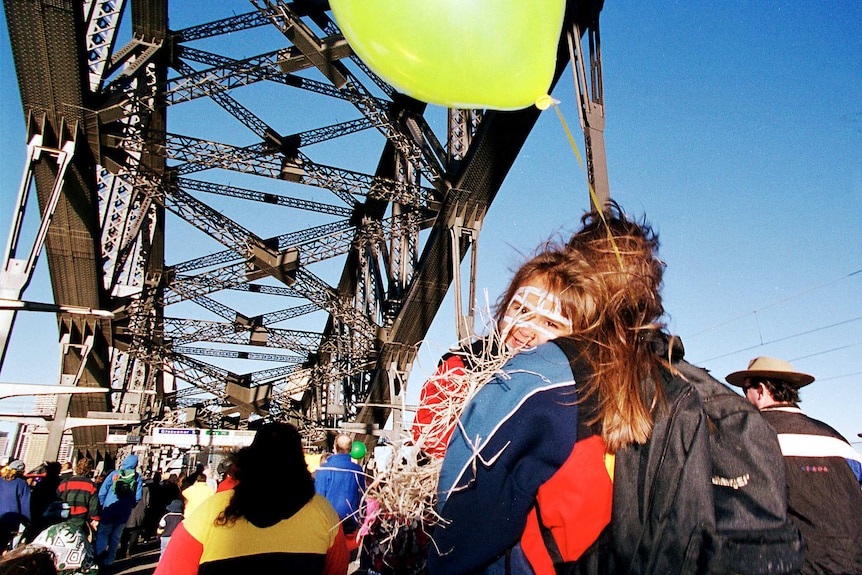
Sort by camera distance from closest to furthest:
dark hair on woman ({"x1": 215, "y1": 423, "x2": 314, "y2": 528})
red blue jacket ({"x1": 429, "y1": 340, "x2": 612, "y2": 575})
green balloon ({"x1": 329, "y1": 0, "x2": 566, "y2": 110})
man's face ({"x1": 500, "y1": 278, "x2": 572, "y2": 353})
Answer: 1. red blue jacket ({"x1": 429, "y1": 340, "x2": 612, "y2": 575})
2. man's face ({"x1": 500, "y1": 278, "x2": 572, "y2": 353})
3. green balloon ({"x1": 329, "y1": 0, "x2": 566, "y2": 110})
4. dark hair on woman ({"x1": 215, "y1": 423, "x2": 314, "y2": 528})

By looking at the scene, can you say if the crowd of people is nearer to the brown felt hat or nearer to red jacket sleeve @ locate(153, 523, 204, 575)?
red jacket sleeve @ locate(153, 523, 204, 575)

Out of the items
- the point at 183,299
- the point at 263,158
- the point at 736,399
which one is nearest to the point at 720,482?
the point at 736,399

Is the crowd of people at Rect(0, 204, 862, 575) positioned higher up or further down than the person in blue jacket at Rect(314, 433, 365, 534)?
higher up

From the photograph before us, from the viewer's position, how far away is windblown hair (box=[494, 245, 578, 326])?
1.36 meters

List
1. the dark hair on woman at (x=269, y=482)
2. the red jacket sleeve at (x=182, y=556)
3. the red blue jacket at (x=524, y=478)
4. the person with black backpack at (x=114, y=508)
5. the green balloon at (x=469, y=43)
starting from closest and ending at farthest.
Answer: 1. the red blue jacket at (x=524, y=478)
2. the green balloon at (x=469, y=43)
3. the red jacket sleeve at (x=182, y=556)
4. the dark hair on woman at (x=269, y=482)
5. the person with black backpack at (x=114, y=508)

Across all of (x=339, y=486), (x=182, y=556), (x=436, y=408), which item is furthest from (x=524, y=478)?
(x=339, y=486)

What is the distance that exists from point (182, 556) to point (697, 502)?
68.0 inches

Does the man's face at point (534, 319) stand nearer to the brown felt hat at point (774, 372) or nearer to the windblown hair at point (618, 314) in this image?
the windblown hair at point (618, 314)

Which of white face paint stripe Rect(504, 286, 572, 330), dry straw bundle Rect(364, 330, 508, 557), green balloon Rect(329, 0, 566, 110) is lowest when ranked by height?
dry straw bundle Rect(364, 330, 508, 557)

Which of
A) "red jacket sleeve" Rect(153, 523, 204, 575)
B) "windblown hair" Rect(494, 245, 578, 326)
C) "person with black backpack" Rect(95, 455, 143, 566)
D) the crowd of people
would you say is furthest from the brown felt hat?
"person with black backpack" Rect(95, 455, 143, 566)

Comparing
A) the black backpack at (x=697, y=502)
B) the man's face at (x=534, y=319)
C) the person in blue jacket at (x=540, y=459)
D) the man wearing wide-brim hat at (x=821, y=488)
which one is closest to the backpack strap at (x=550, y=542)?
the person in blue jacket at (x=540, y=459)

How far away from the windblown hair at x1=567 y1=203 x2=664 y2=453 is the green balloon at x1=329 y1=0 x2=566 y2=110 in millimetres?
555

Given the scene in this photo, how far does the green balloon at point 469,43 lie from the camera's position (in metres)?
1.66

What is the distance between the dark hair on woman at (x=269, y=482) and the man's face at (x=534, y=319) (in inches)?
47.3
